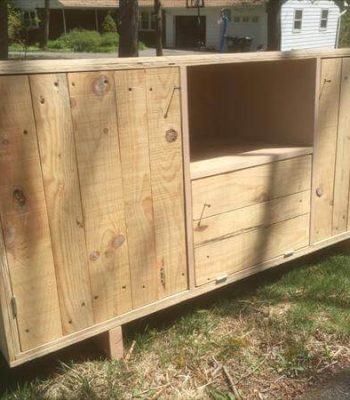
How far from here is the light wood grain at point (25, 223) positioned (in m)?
1.91

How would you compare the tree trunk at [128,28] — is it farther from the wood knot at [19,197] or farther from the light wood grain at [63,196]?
the wood knot at [19,197]

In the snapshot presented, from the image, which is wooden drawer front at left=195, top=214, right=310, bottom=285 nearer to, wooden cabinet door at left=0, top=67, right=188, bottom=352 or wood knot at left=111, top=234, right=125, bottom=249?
wooden cabinet door at left=0, top=67, right=188, bottom=352

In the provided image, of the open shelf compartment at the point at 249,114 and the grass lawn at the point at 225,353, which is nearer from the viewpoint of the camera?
the grass lawn at the point at 225,353

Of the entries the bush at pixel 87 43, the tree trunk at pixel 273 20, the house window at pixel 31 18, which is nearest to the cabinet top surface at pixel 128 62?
the tree trunk at pixel 273 20

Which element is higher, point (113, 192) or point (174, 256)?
point (113, 192)

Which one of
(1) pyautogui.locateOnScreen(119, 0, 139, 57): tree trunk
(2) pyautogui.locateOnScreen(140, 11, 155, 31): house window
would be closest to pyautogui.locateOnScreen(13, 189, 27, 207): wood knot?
(1) pyautogui.locateOnScreen(119, 0, 139, 57): tree trunk

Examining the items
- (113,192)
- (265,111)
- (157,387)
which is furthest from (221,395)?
(265,111)

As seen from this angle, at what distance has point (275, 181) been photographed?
2.82 metres

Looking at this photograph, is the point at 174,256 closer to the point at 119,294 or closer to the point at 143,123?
the point at 119,294

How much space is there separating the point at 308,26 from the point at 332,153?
25.4m

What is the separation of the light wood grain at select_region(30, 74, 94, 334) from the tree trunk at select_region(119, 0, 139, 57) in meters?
8.20

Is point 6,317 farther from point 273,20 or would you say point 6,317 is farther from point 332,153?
point 273,20

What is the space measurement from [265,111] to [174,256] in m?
1.25

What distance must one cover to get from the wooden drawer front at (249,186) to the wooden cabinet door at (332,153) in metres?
0.12
